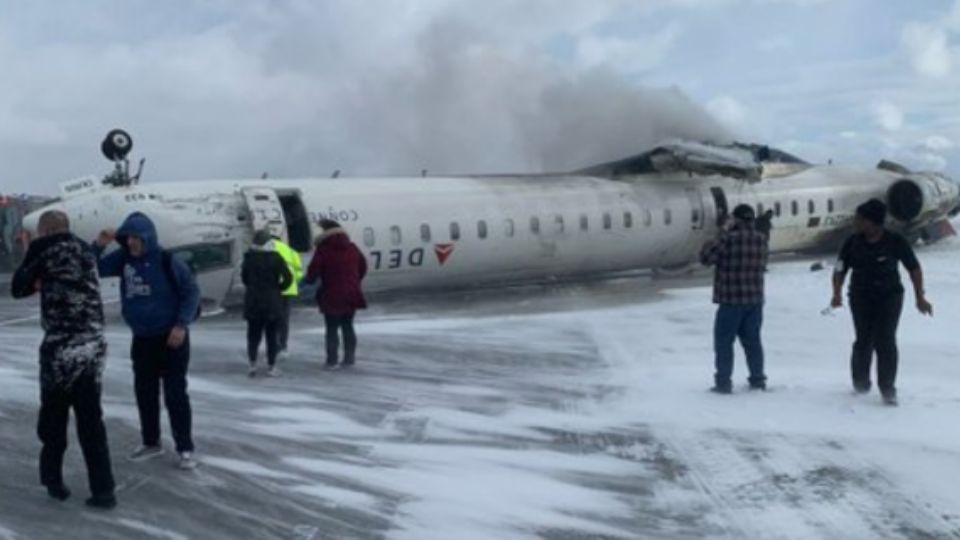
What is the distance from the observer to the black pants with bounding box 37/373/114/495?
22.3 ft

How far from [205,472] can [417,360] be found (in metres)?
5.96

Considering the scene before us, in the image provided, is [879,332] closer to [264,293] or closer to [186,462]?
[186,462]

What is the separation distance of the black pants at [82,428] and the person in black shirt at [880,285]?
252 inches

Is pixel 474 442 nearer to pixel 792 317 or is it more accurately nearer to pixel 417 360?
pixel 417 360

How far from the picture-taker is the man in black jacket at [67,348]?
6.75m

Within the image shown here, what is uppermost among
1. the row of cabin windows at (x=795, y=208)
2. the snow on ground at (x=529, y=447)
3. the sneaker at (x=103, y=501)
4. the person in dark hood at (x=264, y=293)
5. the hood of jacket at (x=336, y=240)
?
the row of cabin windows at (x=795, y=208)

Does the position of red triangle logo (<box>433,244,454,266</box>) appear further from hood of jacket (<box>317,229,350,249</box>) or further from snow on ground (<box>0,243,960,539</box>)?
hood of jacket (<box>317,229,350,249</box>)

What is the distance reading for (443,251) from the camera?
837 inches

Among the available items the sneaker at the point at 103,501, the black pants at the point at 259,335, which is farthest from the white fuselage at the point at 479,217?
the sneaker at the point at 103,501

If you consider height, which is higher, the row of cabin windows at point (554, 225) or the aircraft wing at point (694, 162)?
the aircraft wing at point (694, 162)

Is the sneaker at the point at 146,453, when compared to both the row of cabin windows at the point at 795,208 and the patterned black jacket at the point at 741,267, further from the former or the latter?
the row of cabin windows at the point at 795,208

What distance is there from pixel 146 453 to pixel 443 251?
13374 millimetres

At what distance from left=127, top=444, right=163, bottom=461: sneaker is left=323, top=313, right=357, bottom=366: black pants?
485 centimetres

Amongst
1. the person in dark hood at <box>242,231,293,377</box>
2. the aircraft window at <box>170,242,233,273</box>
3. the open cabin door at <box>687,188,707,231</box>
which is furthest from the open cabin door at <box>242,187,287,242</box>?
the open cabin door at <box>687,188,707,231</box>
